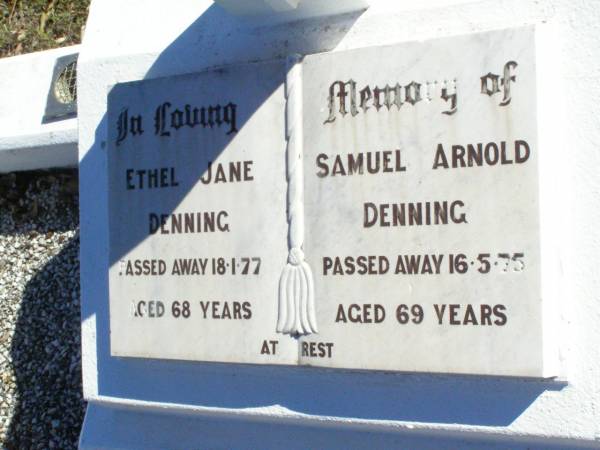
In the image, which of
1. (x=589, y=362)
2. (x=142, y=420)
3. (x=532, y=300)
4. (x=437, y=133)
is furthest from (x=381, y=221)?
(x=142, y=420)

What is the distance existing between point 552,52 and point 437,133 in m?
0.42

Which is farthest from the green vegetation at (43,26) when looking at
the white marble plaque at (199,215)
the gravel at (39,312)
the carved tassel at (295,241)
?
the carved tassel at (295,241)

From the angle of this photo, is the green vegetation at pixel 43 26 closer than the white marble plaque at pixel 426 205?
No

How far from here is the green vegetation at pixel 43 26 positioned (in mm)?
5965

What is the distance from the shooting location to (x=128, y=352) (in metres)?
3.68

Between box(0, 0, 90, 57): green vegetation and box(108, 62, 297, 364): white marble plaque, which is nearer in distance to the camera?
box(108, 62, 297, 364): white marble plaque

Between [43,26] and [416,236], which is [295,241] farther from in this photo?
[43,26]

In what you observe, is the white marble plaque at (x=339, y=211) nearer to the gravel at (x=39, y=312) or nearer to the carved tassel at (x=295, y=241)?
the carved tassel at (x=295, y=241)

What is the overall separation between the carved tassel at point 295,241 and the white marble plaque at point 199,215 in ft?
0.11

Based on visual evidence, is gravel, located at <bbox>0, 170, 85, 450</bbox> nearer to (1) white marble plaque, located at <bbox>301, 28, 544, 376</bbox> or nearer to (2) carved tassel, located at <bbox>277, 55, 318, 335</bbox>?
(2) carved tassel, located at <bbox>277, 55, 318, 335</bbox>

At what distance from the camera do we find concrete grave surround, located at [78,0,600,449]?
298 cm

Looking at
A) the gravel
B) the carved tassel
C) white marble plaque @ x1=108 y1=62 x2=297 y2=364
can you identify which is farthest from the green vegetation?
the carved tassel

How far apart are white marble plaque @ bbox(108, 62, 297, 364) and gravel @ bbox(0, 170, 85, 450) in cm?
140

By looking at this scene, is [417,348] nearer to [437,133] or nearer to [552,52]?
[437,133]
